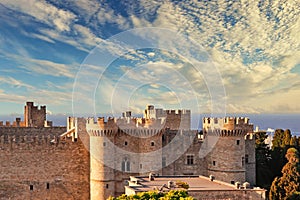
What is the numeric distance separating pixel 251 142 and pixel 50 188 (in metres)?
17.2

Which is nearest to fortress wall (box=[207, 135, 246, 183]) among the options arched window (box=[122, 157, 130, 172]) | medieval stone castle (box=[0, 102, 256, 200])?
medieval stone castle (box=[0, 102, 256, 200])

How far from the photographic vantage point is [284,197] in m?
36.7

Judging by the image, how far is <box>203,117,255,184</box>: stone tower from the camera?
35.6m

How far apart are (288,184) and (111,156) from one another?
49.7ft

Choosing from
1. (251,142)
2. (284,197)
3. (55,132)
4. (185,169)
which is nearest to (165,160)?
(185,169)

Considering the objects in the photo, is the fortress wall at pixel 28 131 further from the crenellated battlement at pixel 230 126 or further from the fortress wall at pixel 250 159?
the fortress wall at pixel 250 159

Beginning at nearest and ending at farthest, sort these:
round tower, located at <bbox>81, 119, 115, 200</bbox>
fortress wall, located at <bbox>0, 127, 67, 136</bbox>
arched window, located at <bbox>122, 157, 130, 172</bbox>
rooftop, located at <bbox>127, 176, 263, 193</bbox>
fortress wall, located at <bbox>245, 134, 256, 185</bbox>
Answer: rooftop, located at <bbox>127, 176, 263, 193</bbox>
round tower, located at <bbox>81, 119, 115, 200</bbox>
arched window, located at <bbox>122, 157, 130, 172</bbox>
fortress wall, located at <bbox>245, 134, 256, 185</bbox>
fortress wall, located at <bbox>0, 127, 67, 136</bbox>

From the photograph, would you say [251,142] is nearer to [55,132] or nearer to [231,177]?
[231,177]

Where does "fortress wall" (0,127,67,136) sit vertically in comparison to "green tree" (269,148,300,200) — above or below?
above

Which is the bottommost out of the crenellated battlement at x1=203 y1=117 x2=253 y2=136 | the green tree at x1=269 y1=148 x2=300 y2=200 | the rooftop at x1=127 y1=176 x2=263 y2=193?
the green tree at x1=269 y1=148 x2=300 y2=200

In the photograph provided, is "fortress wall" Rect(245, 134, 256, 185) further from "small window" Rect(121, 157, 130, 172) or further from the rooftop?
"small window" Rect(121, 157, 130, 172)

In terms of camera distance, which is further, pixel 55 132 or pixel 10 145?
pixel 55 132

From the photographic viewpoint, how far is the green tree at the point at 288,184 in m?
36.8

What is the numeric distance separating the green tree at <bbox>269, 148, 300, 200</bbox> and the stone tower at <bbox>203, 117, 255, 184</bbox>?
336cm
